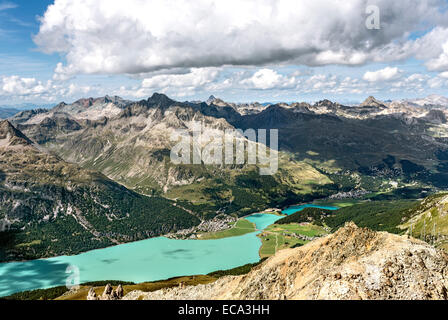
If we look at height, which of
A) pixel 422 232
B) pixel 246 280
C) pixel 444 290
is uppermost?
pixel 444 290

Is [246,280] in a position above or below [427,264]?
below
